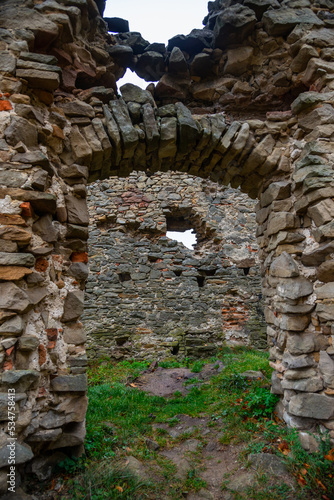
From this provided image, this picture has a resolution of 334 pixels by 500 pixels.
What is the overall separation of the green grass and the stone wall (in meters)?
1.74

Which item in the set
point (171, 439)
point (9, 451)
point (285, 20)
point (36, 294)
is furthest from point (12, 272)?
point (285, 20)

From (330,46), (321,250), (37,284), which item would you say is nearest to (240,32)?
(330,46)

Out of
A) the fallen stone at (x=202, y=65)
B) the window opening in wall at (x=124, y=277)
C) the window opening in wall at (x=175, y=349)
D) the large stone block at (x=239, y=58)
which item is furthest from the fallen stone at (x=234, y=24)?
the window opening in wall at (x=175, y=349)

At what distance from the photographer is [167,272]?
23.7ft

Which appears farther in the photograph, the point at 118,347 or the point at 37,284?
the point at 118,347

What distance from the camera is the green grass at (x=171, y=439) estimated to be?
7.17 ft

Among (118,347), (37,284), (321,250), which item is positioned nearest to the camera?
(37,284)

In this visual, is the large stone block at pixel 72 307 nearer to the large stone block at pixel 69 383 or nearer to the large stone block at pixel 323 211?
the large stone block at pixel 69 383

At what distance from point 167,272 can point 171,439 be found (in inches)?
167

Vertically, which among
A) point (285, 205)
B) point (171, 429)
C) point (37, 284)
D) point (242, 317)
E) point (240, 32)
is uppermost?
point (240, 32)

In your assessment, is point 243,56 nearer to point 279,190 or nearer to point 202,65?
point 202,65

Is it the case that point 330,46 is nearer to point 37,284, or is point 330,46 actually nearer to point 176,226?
point 37,284

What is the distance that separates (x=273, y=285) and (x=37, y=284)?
2.24 meters

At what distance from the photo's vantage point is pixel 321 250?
268 centimetres
